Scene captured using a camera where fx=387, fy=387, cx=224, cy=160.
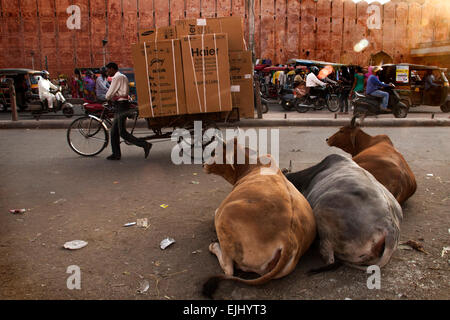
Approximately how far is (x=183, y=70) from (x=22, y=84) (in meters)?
12.4

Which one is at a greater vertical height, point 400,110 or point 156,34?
point 156,34

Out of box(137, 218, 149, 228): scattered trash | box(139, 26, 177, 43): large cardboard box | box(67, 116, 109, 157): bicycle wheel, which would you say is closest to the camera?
box(137, 218, 149, 228): scattered trash

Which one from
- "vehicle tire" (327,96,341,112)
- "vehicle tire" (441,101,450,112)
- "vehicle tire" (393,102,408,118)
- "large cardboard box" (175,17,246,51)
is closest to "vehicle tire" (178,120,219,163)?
"large cardboard box" (175,17,246,51)

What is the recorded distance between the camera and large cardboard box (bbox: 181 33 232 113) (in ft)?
20.8

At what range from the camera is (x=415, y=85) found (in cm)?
1552

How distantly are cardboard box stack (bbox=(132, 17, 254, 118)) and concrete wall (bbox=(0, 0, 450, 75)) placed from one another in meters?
29.9

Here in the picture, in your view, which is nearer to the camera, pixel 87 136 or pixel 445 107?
pixel 87 136

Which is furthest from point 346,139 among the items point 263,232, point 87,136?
point 87,136

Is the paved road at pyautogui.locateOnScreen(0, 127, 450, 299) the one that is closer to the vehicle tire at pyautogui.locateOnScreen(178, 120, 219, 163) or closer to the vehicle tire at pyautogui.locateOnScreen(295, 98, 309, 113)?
the vehicle tire at pyautogui.locateOnScreen(178, 120, 219, 163)

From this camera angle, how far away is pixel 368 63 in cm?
3659

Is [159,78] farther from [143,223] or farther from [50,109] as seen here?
[50,109]

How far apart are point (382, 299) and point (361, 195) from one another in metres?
0.75

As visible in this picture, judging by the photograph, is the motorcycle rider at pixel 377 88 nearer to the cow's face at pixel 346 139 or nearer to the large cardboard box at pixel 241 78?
the large cardboard box at pixel 241 78

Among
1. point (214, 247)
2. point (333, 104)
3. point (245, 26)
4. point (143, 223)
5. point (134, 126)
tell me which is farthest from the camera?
point (245, 26)
